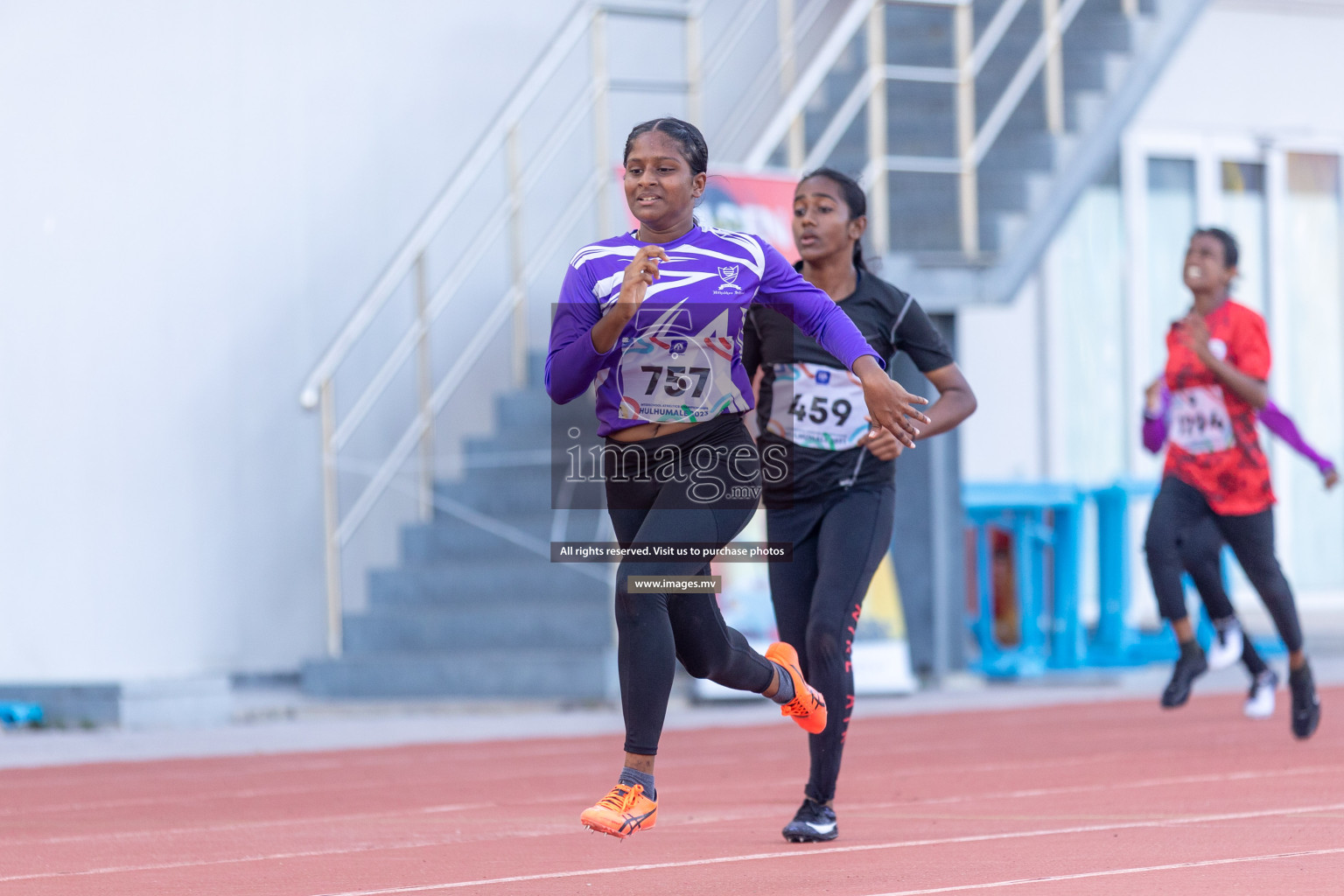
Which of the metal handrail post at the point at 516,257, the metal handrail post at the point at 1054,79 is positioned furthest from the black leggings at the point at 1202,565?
the metal handrail post at the point at 516,257

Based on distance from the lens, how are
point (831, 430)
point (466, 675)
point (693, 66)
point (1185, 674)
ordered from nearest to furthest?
point (831, 430) → point (1185, 674) → point (466, 675) → point (693, 66)

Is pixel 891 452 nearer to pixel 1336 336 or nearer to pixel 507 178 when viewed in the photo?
pixel 507 178

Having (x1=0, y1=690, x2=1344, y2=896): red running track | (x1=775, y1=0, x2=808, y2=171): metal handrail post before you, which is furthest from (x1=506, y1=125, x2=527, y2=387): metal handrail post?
(x1=0, y1=690, x2=1344, y2=896): red running track

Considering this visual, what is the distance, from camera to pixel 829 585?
565cm

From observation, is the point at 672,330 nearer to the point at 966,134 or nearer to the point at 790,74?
the point at 966,134

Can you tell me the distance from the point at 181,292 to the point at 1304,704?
697cm

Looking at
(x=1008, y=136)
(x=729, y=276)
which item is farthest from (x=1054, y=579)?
(x=729, y=276)

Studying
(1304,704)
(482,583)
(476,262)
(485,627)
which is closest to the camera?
(1304,704)

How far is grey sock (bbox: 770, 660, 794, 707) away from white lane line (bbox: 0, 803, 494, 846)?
168cm

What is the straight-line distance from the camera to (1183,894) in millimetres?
4340

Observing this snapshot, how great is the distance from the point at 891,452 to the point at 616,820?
4.99ft

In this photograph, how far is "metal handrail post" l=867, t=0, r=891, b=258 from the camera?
1155 cm

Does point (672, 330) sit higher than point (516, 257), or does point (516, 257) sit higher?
point (516, 257)

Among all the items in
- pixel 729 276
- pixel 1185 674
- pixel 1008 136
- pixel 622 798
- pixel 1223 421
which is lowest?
pixel 1185 674
